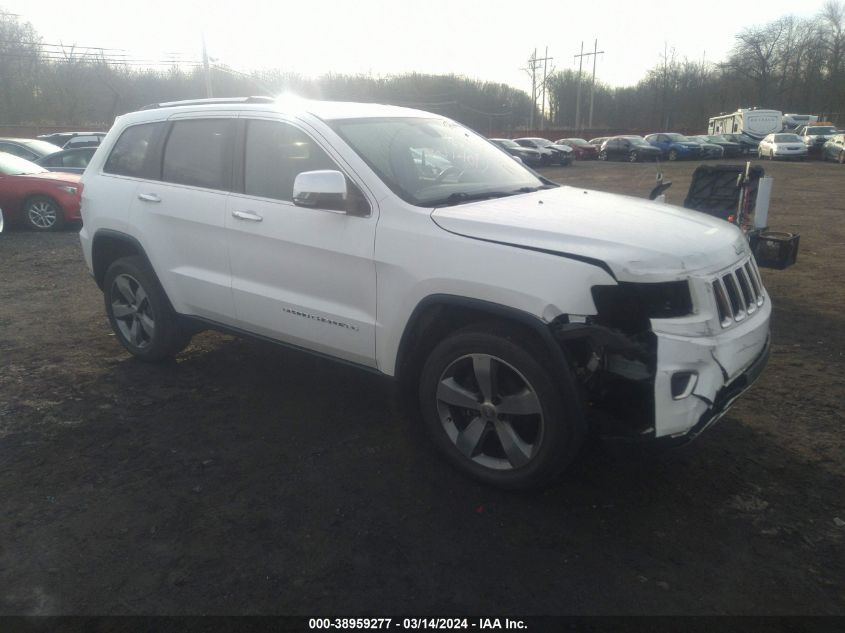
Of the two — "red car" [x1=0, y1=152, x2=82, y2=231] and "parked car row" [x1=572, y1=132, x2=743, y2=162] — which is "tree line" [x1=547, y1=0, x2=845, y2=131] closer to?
"parked car row" [x1=572, y1=132, x2=743, y2=162]

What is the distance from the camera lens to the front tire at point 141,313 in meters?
4.88

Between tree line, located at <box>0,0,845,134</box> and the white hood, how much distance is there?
134ft

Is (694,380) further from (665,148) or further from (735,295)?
(665,148)

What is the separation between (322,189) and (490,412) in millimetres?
1426

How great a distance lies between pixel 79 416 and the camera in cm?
431

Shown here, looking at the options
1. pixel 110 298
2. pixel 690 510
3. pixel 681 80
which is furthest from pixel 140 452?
pixel 681 80

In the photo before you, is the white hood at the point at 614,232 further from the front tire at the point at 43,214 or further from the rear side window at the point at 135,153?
the front tire at the point at 43,214

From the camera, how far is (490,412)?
10.7 feet

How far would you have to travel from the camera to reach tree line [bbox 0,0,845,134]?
46.3 meters

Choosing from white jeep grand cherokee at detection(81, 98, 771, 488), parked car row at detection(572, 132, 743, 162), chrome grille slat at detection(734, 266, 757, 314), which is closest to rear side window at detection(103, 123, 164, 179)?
white jeep grand cherokee at detection(81, 98, 771, 488)

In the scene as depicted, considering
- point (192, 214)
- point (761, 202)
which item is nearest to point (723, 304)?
point (192, 214)

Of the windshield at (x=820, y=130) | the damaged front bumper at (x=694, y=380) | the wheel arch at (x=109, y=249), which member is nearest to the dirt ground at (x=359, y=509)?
the damaged front bumper at (x=694, y=380)

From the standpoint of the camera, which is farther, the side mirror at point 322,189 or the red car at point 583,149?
the red car at point 583,149

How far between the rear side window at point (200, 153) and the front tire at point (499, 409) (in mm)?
2026
